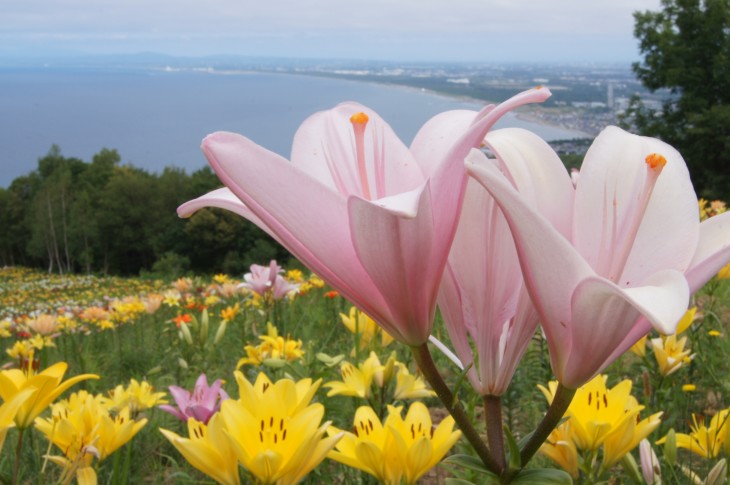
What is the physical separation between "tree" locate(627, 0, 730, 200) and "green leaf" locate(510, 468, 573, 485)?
2597 centimetres

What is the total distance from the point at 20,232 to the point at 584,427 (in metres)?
58.1

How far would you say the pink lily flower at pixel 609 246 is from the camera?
1.67 feet

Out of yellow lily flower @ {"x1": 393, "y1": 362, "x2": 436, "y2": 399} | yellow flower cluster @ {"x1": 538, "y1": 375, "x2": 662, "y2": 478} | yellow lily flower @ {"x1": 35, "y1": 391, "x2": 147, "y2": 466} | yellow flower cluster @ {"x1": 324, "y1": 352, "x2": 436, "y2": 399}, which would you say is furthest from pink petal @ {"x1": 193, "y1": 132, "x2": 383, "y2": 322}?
yellow lily flower @ {"x1": 393, "y1": 362, "x2": 436, "y2": 399}

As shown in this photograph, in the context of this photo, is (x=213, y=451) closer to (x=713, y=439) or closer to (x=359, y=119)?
(x=359, y=119)

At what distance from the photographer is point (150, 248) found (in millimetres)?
51188

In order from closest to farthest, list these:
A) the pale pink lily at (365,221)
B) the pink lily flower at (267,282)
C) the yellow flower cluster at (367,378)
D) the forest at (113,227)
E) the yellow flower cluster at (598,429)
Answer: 1. the pale pink lily at (365,221)
2. the yellow flower cluster at (598,429)
3. the yellow flower cluster at (367,378)
4. the pink lily flower at (267,282)
5. the forest at (113,227)

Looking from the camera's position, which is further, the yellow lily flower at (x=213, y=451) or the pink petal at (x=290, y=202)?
the yellow lily flower at (x=213, y=451)

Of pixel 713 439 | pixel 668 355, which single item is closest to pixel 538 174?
pixel 713 439

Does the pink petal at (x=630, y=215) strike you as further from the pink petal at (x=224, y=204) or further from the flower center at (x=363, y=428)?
the flower center at (x=363, y=428)

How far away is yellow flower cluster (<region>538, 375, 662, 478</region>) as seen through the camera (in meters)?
1.08

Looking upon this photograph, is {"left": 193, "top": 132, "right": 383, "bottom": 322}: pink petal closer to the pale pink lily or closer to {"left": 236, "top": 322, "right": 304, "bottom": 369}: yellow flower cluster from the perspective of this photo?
the pale pink lily

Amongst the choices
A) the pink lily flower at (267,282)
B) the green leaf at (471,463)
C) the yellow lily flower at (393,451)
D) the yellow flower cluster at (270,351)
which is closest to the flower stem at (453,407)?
the green leaf at (471,463)

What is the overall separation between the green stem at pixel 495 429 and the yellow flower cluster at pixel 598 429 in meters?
0.42

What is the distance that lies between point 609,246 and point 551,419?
172 mm
